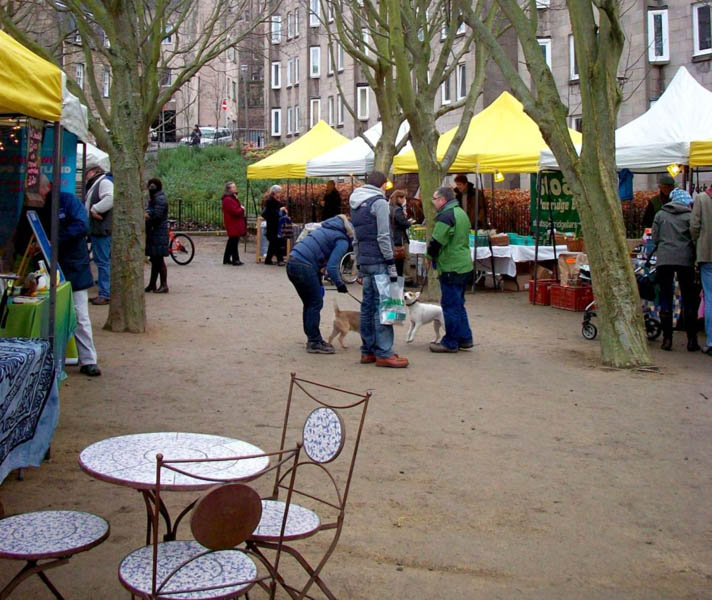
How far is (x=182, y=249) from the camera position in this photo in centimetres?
2294

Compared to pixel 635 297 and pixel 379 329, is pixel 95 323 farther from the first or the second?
pixel 635 297

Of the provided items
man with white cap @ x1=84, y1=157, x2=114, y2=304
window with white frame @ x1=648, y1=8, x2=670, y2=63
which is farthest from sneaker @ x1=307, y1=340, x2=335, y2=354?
window with white frame @ x1=648, y1=8, x2=670, y2=63

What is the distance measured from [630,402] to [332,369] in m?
3.01

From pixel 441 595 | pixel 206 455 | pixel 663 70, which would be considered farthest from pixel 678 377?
pixel 663 70

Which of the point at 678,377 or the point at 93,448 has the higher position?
the point at 93,448

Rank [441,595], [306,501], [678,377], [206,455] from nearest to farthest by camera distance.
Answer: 1. [206,455]
2. [441,595]
3. [306,501]
4. [678,377]

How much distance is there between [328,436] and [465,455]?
285 cm

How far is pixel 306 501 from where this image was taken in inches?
220

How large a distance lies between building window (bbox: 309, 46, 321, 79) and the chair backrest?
48417 mm

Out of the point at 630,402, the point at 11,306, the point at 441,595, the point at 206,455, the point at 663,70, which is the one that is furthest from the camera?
the point at 663,70

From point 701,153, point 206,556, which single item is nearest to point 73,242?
point 206,556

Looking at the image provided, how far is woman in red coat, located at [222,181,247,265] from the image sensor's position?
21.8 metres

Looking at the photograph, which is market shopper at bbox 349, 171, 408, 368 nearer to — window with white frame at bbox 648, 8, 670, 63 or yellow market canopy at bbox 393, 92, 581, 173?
yellow market canopy at bbox 393, 92, 581, 173

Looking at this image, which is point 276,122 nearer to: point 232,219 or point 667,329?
point 232,219
